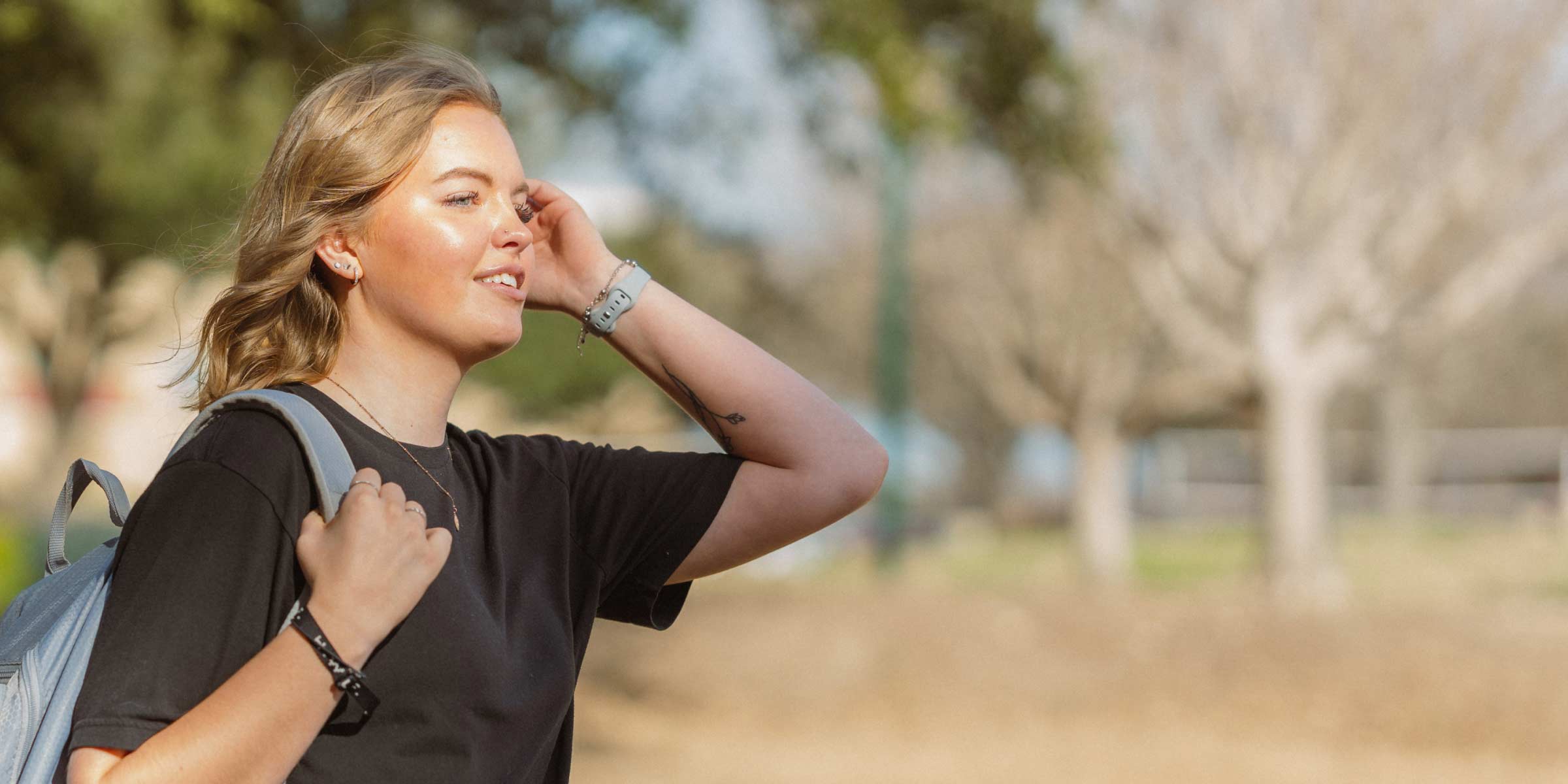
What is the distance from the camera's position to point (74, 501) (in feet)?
6.14

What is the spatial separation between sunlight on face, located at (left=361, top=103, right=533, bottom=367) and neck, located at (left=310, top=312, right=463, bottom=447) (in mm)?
23

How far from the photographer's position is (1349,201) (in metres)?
13.6

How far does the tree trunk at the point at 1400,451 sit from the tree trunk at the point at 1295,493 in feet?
56.3

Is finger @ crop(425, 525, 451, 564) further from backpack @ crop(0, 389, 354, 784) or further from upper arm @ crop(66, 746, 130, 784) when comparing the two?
upper arm @ crop(66, 746, 130, 784)

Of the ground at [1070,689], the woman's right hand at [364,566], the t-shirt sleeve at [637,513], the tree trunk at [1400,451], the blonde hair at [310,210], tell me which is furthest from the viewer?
the tree trunk at [1400,451]

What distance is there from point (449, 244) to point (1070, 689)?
10.0m

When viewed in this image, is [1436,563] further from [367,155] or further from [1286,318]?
[367,155]

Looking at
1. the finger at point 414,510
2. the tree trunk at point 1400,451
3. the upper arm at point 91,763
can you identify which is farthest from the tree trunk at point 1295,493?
the tree trunk at point 1400,451

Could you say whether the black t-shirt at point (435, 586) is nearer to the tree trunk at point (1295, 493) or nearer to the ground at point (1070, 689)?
the ground at point (1070, 689)

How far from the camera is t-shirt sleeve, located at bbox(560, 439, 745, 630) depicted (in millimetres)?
2215

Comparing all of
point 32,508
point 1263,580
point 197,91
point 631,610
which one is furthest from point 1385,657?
point 32,508

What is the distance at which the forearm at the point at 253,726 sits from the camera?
1.48 meters

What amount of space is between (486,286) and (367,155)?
0.75 ft

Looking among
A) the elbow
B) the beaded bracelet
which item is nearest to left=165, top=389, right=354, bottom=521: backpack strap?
the beaded bracelet
